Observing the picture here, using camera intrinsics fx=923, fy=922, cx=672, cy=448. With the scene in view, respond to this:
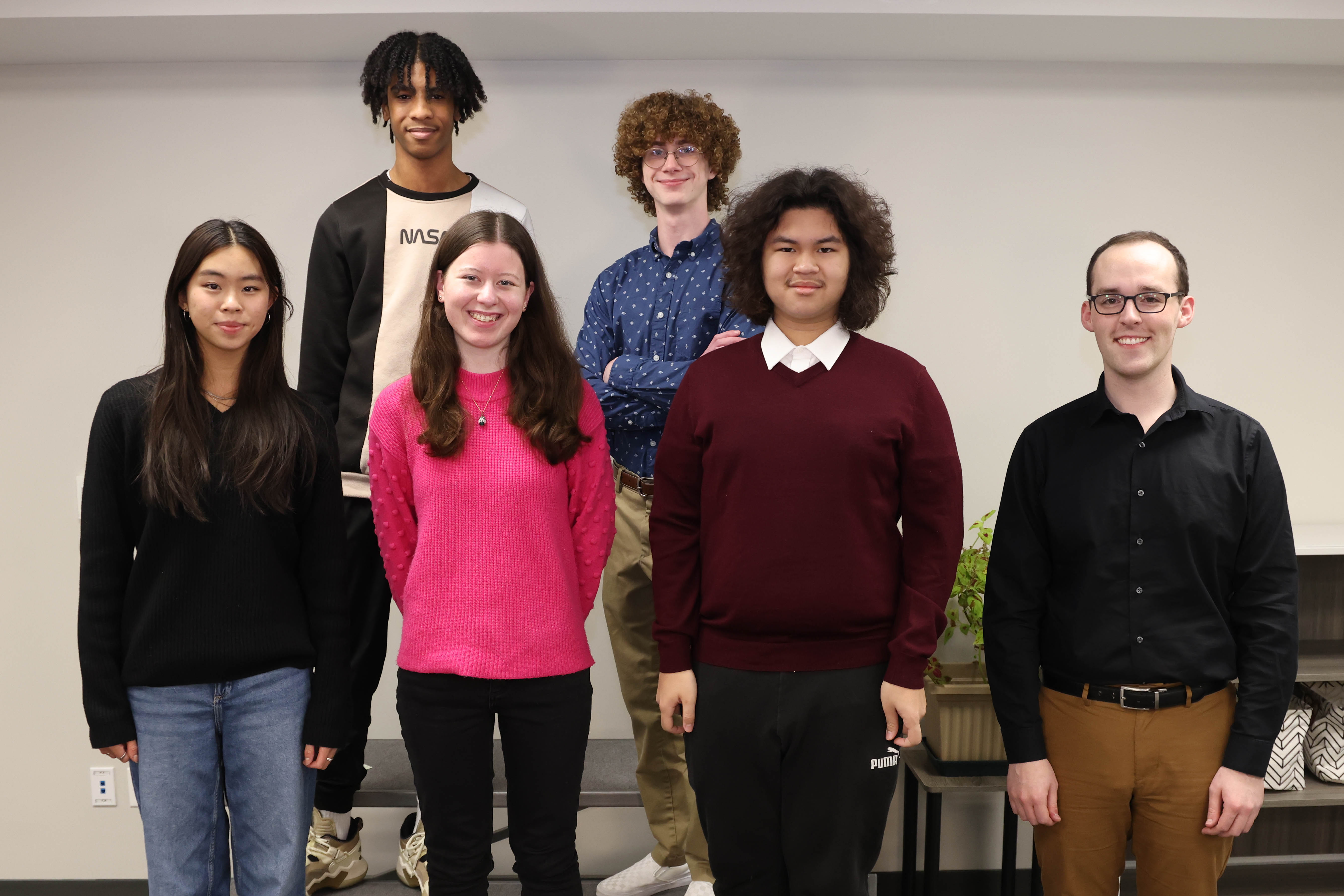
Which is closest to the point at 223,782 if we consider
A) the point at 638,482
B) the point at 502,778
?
the point at 502,778

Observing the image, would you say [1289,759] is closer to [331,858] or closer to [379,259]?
[331,858]

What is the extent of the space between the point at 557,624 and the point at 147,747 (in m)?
0.71

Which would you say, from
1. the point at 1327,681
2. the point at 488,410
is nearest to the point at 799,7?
the point at 488,410

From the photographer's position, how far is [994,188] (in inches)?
108

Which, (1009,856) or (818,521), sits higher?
(818,521)

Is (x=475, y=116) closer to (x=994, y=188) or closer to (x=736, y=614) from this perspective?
(x=994, y=188)

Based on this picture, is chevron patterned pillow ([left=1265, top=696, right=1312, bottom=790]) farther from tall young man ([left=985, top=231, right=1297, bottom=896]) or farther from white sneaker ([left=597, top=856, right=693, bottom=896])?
white sneaker ([left=597, top=856, right=693, bottom=896])

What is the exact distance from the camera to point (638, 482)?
201 cm

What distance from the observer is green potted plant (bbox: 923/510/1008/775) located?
2.37 m

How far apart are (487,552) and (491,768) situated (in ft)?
1.33

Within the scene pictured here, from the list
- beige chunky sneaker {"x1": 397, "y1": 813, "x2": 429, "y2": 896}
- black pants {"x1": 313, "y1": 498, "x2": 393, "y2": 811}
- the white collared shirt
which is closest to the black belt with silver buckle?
the white collared shirt

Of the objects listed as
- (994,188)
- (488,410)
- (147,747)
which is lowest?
(147,747)

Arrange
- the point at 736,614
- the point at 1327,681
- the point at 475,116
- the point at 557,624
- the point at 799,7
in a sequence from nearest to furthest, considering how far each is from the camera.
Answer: the point at 736,614, the point at 557,624, the point at 799,7, the point at 1327,681, the point at 475,116

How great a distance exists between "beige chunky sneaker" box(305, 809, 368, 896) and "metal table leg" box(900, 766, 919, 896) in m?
1.46
